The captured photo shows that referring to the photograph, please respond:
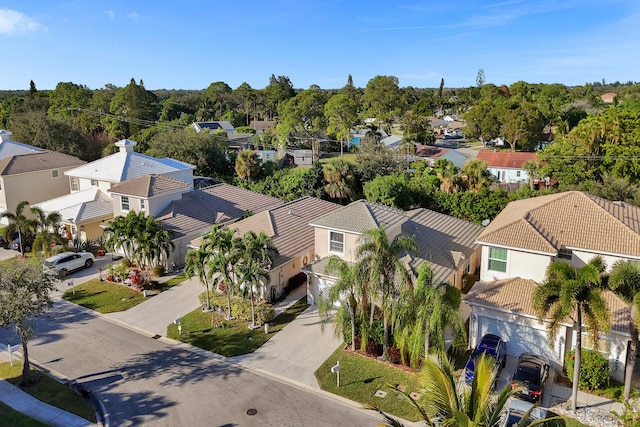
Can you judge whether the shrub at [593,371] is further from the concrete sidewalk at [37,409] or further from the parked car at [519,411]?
the concrete sidewalk at [37,409]

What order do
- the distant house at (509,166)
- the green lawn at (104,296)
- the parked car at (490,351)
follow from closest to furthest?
the parked car at (490,351) → the green lawn at (104,296) → the distant house at (509,166)

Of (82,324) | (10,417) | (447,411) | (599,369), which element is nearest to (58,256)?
(82,324)

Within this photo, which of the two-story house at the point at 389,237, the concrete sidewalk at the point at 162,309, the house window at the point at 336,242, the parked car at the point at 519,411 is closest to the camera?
the parked car at the point at 519,411

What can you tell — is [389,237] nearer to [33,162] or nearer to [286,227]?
[286,227]

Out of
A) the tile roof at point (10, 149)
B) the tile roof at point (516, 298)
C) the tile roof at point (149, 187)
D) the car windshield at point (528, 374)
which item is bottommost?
the car windshield at point (528, 374)

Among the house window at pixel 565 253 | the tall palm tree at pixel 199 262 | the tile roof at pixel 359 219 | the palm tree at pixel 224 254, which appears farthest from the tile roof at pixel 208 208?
the house window at pixel 565 253

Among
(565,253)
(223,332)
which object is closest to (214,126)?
(223,332)

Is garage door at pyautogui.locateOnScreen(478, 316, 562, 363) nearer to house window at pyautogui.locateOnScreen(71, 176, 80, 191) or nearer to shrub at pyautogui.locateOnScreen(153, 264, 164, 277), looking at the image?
shrub at pyautogui.locateOnScreen(153, 264, 164, 277)

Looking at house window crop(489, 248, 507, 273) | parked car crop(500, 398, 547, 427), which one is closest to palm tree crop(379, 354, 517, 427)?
parked car crop(500, 398, 547, 427)

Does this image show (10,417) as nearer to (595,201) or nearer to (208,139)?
(595,201)
